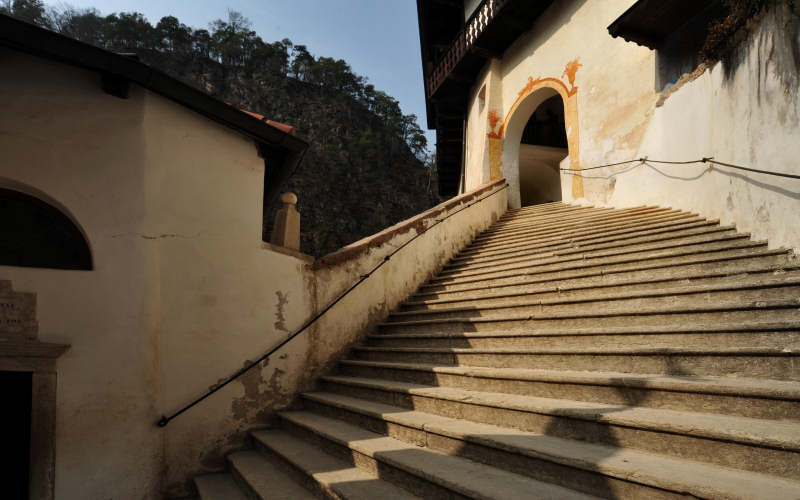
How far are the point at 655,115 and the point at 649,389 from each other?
6305 millimetres

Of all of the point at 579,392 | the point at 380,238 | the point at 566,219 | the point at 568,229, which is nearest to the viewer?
the point at 579,392

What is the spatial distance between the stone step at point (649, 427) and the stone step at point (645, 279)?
5.59ft

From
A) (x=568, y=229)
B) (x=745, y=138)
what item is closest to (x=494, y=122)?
(x=568, y=229)

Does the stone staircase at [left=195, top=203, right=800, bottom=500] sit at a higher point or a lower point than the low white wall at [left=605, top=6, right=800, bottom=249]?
lower

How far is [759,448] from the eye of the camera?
164 cm

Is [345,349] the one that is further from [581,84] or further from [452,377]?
[581,84]

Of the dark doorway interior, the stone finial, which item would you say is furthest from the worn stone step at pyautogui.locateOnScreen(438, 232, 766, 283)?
the dark doorway interior

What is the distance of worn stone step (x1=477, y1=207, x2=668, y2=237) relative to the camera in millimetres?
6160

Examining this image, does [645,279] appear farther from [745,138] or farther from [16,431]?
[16,431]

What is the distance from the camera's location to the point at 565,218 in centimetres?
703

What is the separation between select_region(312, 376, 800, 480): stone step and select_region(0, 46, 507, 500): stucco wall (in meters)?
2.14

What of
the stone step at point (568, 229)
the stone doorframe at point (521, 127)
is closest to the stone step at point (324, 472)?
the stone step at point (568, 229)

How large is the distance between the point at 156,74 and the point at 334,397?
348cm

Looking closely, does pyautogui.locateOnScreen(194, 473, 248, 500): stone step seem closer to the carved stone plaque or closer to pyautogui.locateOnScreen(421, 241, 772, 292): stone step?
the carved stone plaque
